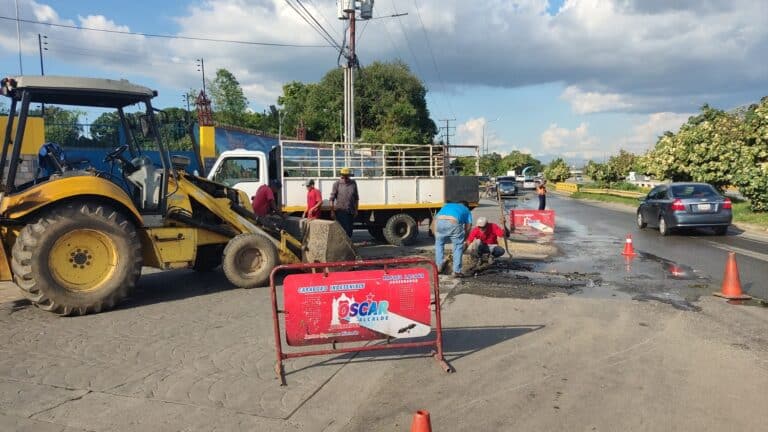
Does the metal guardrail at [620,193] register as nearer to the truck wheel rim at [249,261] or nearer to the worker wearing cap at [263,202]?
the worker wearing cap at [263,202]

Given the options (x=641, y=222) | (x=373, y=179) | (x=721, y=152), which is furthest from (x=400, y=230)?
(x=721, y=152)

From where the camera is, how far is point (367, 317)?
5.25 metres

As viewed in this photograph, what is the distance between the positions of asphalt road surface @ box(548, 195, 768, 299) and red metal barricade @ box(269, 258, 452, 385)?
593cm

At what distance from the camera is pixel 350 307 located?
521 cm

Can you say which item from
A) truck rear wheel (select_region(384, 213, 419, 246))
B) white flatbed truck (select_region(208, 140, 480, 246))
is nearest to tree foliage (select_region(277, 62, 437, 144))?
white flatbed truck (select_region(208, 140, 480, 246))

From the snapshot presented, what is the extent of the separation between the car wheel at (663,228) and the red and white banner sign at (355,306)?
45.4ft

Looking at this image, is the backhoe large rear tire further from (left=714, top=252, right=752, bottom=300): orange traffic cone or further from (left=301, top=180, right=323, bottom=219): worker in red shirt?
(left=714, top=252, right=752, bottom=300): orange traffic cone

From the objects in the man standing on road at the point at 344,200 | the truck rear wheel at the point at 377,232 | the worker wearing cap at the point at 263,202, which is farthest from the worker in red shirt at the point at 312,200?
the truck rear wheel at the point at 377,232

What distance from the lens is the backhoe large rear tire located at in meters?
7.11

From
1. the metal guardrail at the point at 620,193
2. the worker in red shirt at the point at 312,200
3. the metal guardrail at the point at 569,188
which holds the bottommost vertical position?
the metal guardrail at the point at 569,188

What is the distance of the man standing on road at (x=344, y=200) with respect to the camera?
12.8m

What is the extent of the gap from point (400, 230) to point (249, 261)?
6.22m

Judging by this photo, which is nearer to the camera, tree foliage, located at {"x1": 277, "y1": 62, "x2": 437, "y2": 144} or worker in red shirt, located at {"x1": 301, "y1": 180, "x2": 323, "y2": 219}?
worker in red shirt, located at {"x1": 301, "y1": 180, "x2": 323, "y2": 219}

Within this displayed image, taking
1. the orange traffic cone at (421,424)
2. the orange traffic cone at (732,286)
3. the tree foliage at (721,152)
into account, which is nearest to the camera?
the orange traffic cone at (421,424)
